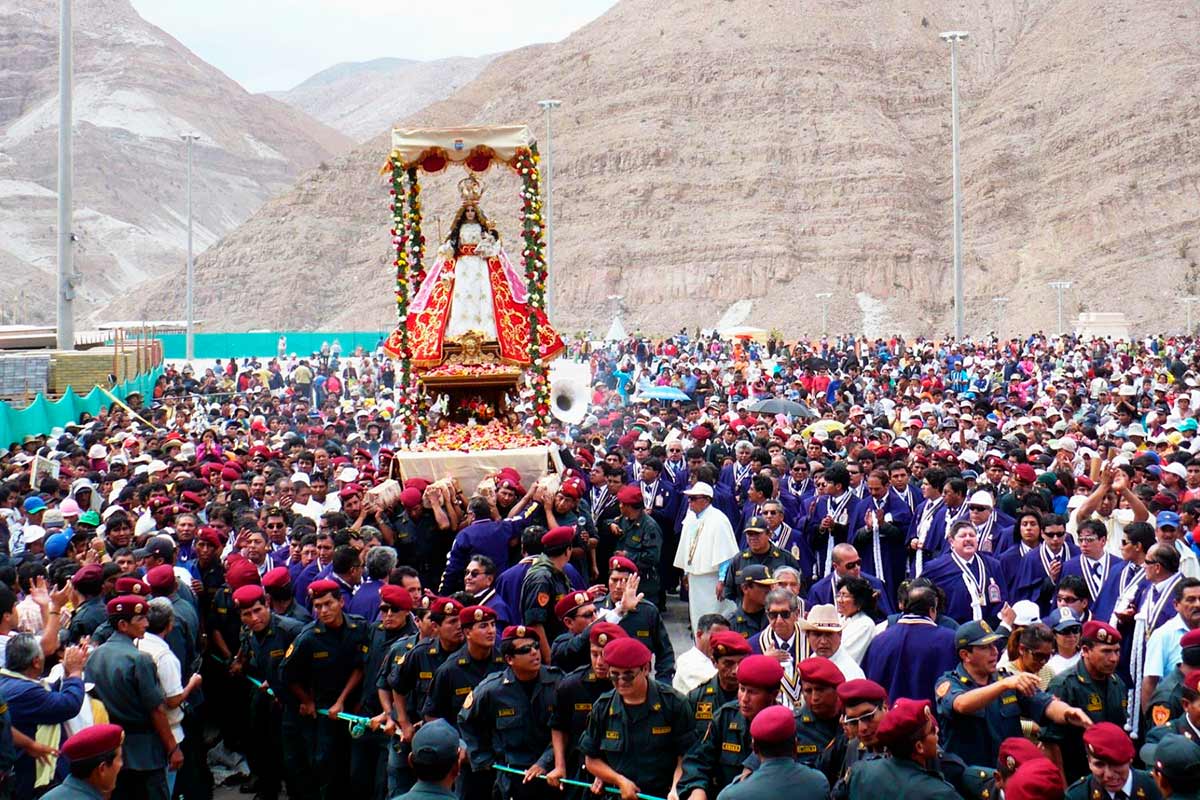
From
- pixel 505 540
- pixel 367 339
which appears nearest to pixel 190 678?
pixel 505 540

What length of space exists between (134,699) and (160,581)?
4.07 feet

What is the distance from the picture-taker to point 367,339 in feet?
232

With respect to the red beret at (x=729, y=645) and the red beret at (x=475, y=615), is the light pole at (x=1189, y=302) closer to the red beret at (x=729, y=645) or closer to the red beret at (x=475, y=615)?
the red beret at (x=475, y=615)

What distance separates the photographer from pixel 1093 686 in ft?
22.3

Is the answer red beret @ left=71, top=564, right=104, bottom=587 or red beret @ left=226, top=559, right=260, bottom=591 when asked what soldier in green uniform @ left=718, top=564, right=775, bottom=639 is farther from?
red beret @ left=71, top=564, right=104, bottom=587

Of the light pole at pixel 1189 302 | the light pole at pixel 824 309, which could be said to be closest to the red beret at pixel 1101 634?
the light pole at pixel 1189 302

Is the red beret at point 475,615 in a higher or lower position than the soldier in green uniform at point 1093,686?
higher

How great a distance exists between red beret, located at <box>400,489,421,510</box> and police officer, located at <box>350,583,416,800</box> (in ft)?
11.1

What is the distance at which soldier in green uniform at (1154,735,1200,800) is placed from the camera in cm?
519

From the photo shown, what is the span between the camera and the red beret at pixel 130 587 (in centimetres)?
789

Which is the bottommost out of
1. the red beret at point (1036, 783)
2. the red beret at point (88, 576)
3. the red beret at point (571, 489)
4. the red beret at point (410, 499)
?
the red beret at point (1036, 783)

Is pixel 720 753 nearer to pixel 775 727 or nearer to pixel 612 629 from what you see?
pixel 612 629

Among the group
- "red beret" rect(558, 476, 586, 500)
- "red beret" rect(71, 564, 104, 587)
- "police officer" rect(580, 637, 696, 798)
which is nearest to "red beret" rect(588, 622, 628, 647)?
"police officer" rect(580, 637, 696, 798)

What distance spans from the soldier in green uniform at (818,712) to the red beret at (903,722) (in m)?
0.69
